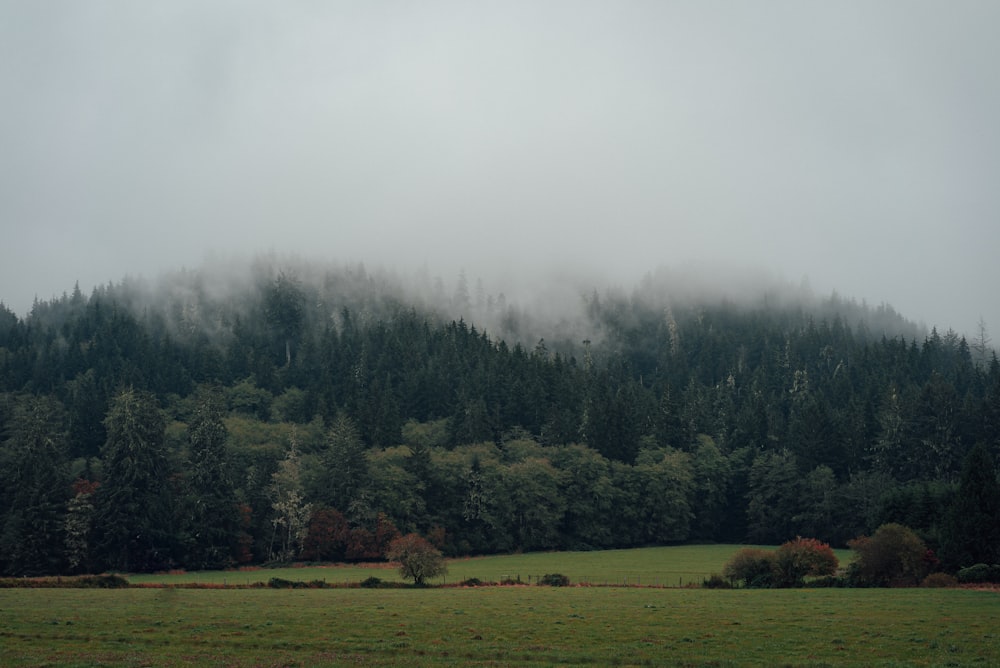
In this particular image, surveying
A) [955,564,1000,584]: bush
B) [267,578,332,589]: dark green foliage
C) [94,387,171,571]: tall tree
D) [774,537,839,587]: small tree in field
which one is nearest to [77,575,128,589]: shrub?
[267,578,332,589]: dark green foliage

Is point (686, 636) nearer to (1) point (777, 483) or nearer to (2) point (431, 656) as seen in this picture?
(2) point (431, 656)

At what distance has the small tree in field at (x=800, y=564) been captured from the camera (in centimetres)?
6850

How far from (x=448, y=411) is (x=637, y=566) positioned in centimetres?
7462

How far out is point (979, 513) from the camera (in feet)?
231

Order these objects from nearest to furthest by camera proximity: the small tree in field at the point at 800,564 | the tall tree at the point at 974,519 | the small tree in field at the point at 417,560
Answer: the small tree in field at the point at 800,564
the tall tree at the point at 974,519
the small tree in field at the point at 417,560

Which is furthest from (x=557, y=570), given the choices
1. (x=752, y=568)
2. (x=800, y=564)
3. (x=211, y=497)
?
(x=211, y=497)

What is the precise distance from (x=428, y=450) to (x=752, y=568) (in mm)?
70374

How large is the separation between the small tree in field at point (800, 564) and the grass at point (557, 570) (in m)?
9.56

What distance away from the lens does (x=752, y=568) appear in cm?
7081

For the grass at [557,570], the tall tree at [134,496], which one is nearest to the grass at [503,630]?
the grass at [557,570]

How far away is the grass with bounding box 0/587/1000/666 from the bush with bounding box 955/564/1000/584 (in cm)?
868

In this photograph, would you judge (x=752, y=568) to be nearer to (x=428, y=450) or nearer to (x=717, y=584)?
(x=717, y=584)

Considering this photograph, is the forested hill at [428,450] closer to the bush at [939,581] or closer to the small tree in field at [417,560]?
the bush at [939,581]

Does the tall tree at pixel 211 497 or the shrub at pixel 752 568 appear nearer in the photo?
the shrub at pixel 752 568
